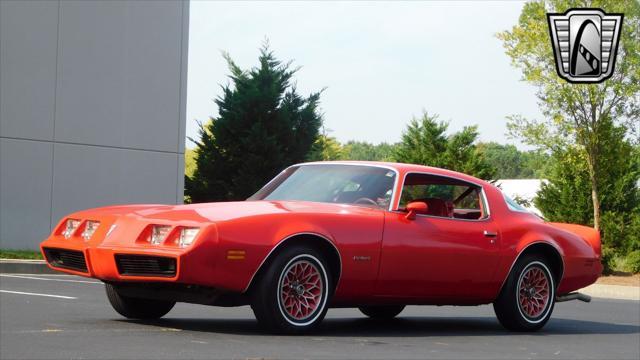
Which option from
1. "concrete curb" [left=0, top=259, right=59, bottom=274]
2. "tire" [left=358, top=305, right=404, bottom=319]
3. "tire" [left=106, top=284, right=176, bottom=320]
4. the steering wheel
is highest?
the steering wheel

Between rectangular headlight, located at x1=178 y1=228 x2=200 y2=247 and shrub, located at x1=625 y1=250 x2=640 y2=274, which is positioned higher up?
rectangular headlight, located at x1=178 y1=228 x2=200 y2=247

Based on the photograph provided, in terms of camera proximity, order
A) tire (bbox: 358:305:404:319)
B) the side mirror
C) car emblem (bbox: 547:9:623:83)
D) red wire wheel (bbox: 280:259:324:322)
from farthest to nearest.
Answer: car emblem (bbox: 547:9:623:83) < tire (bbox: 358:305:404:319) < the side mirror < red wire wheel (bbox: 280:259:324:322)

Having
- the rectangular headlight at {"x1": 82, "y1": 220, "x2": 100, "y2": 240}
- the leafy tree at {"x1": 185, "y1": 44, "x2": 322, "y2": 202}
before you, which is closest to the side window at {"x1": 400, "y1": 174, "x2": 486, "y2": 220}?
the rectangular headlight at {"x1": 82, "y1": 220, "x2": 100, "y2": 240}

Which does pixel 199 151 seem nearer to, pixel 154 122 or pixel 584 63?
pixel 154 122

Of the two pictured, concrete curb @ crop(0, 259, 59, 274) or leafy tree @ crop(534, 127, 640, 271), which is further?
leafy tree @ crop(534, 127, 640, 271)

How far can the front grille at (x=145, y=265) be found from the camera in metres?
7.95

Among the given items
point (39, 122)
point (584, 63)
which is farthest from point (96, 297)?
point (584, 63)

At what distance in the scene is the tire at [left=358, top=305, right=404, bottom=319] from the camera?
1093 centimetres

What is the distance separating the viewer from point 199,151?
3356 centimetres

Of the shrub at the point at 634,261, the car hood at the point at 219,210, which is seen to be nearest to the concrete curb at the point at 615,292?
the shrub at the point at 634,261

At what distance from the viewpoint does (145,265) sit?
8.05 m

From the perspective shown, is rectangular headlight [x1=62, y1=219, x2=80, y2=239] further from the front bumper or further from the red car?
the front bumper

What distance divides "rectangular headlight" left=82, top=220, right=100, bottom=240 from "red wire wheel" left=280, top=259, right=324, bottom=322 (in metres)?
1.65

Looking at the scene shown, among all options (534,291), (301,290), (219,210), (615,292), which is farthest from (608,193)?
(219,210)
